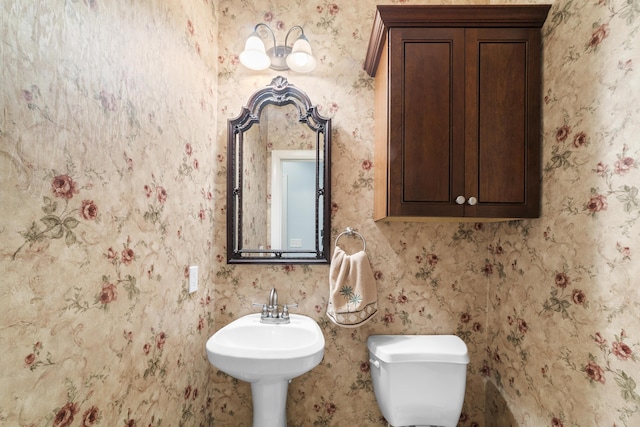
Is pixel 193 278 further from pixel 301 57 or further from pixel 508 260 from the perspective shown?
pixel 508 260

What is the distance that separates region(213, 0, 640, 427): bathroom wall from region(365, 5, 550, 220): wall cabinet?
3.0 inches

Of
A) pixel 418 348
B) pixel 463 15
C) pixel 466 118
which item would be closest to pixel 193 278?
pixel 418 348

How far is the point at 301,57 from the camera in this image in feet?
4.91

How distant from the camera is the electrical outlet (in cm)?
133

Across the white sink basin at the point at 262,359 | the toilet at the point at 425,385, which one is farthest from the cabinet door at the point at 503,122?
the white sink basin at the point at 262,359

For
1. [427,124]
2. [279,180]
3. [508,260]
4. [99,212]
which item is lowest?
[508,260]

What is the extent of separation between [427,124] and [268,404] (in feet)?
4.42

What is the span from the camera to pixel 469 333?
157 cm

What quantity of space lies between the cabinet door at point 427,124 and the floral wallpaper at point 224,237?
1.13 ft

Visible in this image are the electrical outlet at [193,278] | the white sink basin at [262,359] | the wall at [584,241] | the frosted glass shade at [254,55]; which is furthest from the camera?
the frosted glass shade at [254,55]

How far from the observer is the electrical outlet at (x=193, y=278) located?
52.3 inches

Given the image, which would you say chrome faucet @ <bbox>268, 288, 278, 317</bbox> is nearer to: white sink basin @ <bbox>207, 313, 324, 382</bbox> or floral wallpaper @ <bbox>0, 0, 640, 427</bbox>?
floral wallpaper @ <bbox>0, 0, 640, 427</bbox>

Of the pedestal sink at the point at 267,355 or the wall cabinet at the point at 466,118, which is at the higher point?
the wall cabinet at the point at 466,118

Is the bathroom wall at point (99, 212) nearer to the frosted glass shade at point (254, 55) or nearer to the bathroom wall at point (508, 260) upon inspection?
the frosted glass shade at point (254, 55)
